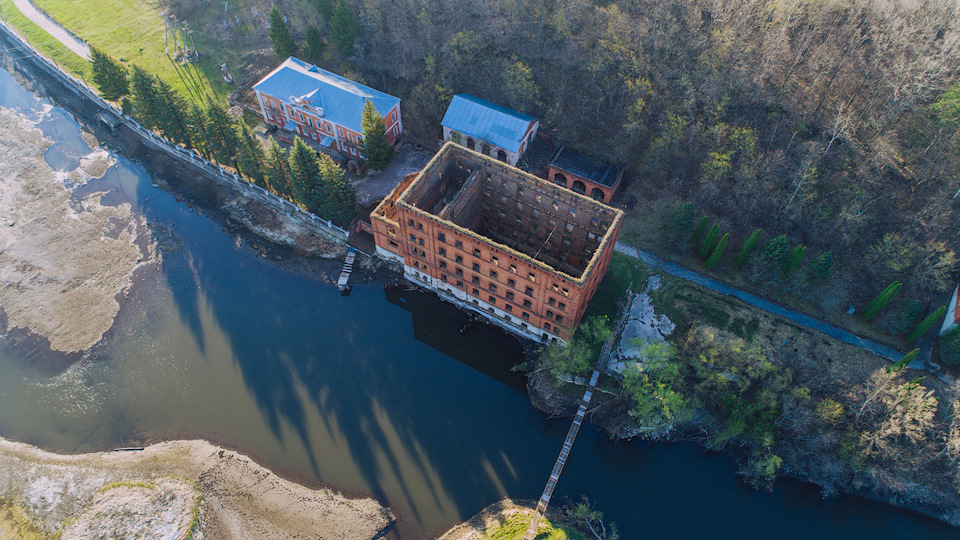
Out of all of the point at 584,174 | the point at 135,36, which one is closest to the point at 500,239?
the point at 584,174

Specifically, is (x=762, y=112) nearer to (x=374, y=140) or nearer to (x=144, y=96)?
(x=374, y=140)

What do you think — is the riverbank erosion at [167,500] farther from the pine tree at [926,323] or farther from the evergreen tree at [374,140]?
the pine tree at [926,323]

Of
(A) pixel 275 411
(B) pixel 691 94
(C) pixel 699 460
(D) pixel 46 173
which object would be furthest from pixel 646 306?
(D) pixel 46 173

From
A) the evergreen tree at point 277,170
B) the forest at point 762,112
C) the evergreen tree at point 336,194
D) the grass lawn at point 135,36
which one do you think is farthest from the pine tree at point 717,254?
the grass lawn at point 135,36

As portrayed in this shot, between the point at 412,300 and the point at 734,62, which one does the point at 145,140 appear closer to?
the point at 412,300

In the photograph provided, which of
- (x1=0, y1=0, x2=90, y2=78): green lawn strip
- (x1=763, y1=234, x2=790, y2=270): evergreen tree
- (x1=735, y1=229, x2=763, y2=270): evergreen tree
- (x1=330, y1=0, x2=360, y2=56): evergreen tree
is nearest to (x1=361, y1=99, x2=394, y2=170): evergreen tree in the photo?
(x1=330, y1=0, x2=360, y2=56): evergreen tree

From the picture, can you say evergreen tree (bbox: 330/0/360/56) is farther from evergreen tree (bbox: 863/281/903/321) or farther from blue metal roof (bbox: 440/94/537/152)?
evergreen tree (bbox: 863/281/903/321)
